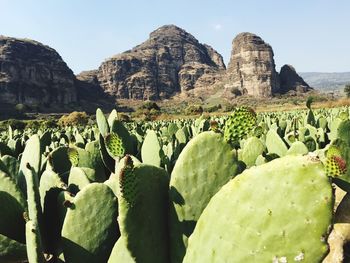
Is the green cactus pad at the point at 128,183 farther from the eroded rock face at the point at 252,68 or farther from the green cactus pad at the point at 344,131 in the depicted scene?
the eroded rock face at the point at 252,68

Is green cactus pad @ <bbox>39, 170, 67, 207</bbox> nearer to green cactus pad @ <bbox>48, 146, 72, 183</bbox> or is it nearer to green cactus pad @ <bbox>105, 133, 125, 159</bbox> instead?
green cactus pad @ <bbox>105, 133, 125, 159</bbox>

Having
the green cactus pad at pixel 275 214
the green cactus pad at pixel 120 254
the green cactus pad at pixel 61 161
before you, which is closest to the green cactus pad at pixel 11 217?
the green cactus pad at pixel 120 254

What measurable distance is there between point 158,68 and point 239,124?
142857 mm

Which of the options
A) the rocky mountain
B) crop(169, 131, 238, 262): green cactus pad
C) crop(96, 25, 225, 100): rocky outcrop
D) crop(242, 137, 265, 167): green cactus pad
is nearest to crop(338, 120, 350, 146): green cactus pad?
crop(242, 137, 265, 167): green cactus pad

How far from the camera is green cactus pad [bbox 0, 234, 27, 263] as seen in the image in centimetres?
136

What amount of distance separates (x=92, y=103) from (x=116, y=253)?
11203 cm

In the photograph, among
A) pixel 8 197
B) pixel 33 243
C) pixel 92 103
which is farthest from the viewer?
pixel 92 103

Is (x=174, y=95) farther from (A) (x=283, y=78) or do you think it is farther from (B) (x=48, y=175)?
(B) (x=48, y=175)

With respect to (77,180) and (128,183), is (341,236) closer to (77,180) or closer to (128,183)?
(77,180)

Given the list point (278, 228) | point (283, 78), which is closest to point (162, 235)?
point (278, 228)

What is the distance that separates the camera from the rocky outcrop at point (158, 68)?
13012 centimetres

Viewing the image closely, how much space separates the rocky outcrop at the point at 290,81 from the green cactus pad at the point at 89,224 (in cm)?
12742

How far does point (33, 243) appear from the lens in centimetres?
119

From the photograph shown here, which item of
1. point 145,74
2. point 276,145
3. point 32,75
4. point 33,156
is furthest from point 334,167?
point 145,74
